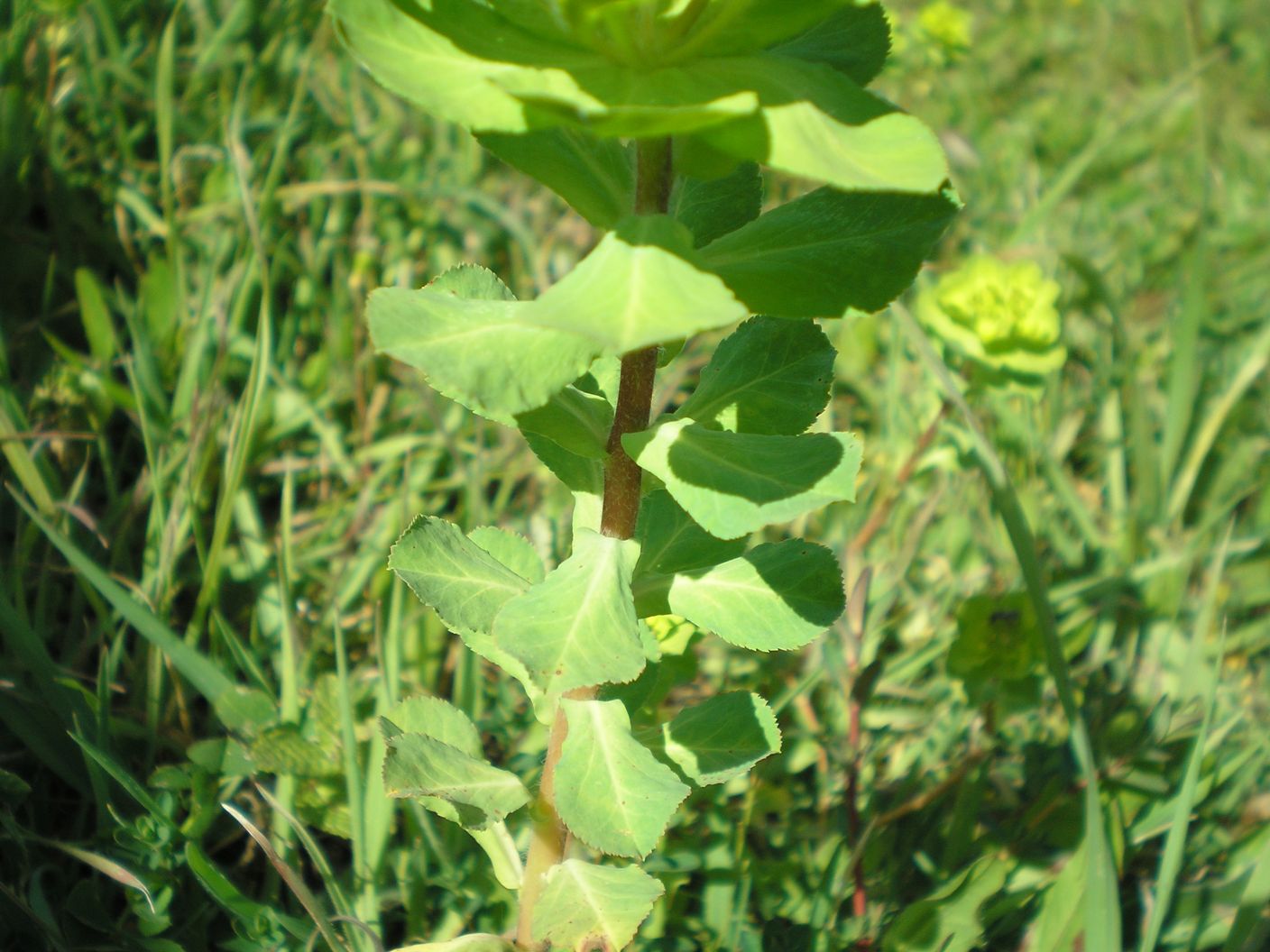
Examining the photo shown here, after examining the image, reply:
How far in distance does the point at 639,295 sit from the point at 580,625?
0.31m

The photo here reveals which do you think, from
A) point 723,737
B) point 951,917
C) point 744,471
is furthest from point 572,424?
point 951,917

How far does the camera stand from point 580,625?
934 mm

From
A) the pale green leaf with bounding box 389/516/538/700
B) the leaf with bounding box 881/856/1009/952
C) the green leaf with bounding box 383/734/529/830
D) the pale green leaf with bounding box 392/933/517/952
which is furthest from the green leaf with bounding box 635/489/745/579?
the leaf with bounding box 881/856/1009/952

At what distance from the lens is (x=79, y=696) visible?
4.51ft

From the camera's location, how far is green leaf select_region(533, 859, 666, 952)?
1.06 m

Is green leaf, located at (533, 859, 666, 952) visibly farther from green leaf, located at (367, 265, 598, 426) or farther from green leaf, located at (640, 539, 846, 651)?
green leaf, located at (367, 265, 598, 426)

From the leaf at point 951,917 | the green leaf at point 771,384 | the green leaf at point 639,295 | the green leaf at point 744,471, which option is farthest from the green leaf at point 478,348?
the leaf at point 951,917

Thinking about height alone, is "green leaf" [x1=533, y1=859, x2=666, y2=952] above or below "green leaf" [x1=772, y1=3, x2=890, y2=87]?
below

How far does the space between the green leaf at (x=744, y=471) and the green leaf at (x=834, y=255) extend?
0.12 metres

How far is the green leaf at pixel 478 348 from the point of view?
2.66 ft

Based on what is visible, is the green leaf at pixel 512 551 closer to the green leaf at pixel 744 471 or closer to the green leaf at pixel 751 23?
the green leaf at pixel 744 471

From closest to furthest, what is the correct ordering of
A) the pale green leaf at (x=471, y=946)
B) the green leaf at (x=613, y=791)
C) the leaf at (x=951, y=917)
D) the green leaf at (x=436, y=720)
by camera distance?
the green leaf at (x=613, y=791) → the pale green leaf at (x=471, y=946) → the green leaf at (x=436, y=720) → the leaf at (x=951, y=917)

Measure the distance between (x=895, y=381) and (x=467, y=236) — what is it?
101cm

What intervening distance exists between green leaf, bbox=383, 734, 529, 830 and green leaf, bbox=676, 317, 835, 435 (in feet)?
1.40
